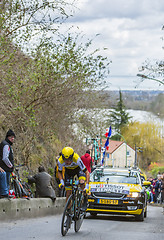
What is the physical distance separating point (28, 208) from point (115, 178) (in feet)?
11.1

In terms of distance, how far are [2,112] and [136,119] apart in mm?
80671

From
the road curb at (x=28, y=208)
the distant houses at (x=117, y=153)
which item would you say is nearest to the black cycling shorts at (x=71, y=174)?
the road curb at (x=28, y=208)

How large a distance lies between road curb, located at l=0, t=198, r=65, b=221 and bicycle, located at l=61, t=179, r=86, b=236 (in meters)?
1.82

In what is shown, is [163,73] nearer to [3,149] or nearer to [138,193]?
[138,193]

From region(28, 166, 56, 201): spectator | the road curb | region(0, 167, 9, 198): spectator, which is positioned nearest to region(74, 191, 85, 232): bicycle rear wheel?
the road curb

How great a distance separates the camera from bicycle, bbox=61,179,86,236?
Result: 31.6 ft

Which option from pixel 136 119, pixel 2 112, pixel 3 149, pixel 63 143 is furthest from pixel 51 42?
pixel 136 119

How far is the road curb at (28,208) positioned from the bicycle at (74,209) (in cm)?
182

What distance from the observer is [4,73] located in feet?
54.2

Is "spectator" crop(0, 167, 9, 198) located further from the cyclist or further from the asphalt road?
the cyclist

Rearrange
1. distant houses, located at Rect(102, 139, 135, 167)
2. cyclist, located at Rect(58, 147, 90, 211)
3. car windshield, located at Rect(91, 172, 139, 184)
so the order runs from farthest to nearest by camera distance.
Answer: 1. distant houses, located at Rect(102, 139, 135, 167)
2. car windshield, located at Rect(91, 172, 139, 184)
3. cyclist, located at Rect(58, 147, 90, 211)

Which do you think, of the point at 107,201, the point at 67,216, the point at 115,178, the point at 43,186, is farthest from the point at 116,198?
the point at 67,216

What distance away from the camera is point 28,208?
12.8 metres

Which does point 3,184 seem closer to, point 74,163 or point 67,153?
point 74,163
